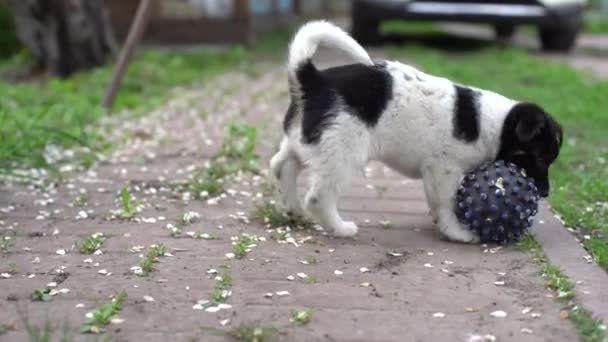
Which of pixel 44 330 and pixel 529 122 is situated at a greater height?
pixel 529 122

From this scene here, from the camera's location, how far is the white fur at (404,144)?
424 cm

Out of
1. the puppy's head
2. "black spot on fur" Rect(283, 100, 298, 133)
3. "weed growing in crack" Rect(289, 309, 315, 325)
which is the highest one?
"black spot on fur" Rect(283, 100, 298, 133)

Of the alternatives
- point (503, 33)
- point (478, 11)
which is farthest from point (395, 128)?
point (503, 33)

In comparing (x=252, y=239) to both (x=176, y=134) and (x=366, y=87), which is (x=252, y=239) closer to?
(x=366, y=87)

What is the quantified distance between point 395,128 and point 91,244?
1577 mm

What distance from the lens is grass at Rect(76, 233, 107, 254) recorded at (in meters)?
4.07

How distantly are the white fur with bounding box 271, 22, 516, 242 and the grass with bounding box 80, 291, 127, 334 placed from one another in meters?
1.33

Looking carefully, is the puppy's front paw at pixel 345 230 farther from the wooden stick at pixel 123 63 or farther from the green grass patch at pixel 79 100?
the wooden stick at pixel 123 63

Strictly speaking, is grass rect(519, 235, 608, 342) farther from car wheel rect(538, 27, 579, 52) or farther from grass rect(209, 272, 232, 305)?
car wheel rect(538, 27, 579, 52)

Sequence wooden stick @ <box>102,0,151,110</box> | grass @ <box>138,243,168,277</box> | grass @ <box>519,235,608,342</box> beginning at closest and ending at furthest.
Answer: grass @ <box>519,235,608,342</box> → grass @ <box>138,243,168,277</box> → wooden stick @ <box>102,0,151,110</box>

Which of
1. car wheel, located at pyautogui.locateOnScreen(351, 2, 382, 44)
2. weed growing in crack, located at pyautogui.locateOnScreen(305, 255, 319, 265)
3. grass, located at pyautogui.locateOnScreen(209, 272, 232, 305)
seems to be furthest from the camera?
car wheel, located at pyautogui.locateOnScreen(351, 2, 382, 44)

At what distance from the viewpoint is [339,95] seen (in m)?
4.26

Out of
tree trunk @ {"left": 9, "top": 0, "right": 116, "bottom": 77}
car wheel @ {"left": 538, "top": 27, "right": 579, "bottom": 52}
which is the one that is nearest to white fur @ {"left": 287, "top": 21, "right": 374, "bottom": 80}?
tree trunk @ {"left": 9, "top": 0, "right": 116, "bottom": 77}

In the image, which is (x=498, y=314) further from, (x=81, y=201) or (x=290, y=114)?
(x=81, y=201)
